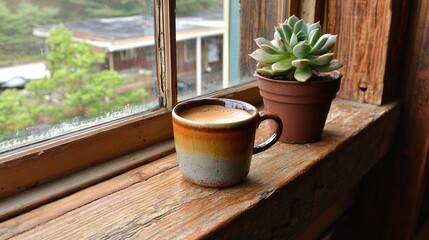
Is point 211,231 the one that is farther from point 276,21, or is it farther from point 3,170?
point 276,21

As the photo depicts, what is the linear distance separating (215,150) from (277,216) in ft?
0.51

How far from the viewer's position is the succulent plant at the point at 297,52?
28.0 inches

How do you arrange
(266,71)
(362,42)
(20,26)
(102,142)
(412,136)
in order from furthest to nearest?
(412,136), (362,42), (266,71), (102,142), (20,26)

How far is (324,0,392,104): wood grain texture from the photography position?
0.97 m

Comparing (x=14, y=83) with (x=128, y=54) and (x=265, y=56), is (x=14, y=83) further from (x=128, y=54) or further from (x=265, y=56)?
(x=265, y=56)

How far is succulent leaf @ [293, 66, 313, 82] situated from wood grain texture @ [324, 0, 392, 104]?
353 mm

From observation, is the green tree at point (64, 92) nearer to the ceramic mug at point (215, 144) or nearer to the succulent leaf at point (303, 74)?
the ceramic mug at point (215, 144)

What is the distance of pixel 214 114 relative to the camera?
635 mm

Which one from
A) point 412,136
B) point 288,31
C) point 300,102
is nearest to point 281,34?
point 288,31

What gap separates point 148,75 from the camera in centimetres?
74

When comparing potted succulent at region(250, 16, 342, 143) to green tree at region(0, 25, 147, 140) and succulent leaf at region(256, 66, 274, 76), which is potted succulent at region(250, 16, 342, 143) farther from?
green tree at region(0, 25, 147, 140)

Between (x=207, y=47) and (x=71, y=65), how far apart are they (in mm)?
358

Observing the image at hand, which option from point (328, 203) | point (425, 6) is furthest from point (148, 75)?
point (425, 6)

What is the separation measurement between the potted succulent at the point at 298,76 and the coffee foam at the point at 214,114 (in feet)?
0.47
